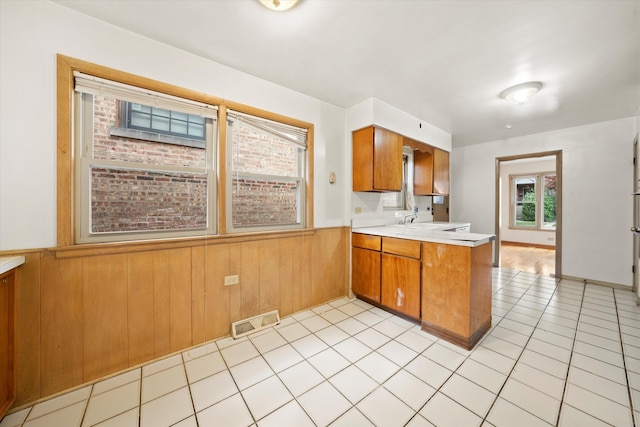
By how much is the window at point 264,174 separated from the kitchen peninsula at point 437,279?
1.04 m

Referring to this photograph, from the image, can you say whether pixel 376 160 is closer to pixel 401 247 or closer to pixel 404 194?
pixel 401 247

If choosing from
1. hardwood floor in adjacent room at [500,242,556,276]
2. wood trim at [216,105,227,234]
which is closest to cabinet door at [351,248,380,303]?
wood trim at [216,105,227,234]

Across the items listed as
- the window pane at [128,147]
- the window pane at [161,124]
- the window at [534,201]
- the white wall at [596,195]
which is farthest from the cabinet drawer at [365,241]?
the window at [534,201]

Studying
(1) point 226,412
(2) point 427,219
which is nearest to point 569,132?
(2) point 427,219

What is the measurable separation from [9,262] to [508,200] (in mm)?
9543

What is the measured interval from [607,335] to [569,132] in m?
3.20

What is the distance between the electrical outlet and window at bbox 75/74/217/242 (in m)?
0.45

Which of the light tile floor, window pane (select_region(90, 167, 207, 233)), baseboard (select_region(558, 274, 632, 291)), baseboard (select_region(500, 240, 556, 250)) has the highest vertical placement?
window pane (select_region(90, 167, 207, 233))

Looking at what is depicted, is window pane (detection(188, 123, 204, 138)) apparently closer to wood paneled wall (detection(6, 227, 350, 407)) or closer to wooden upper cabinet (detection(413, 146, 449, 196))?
wood paneled wall (detection(6, 227, 350, 407))

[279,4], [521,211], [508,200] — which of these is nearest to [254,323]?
[279,4]

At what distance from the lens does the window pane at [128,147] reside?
180 cm

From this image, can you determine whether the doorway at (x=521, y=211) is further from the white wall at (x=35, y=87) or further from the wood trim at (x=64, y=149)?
the wood trim at (x=64, y=149)

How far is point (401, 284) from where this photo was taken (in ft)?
8.18

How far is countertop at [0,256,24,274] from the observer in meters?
1.23
